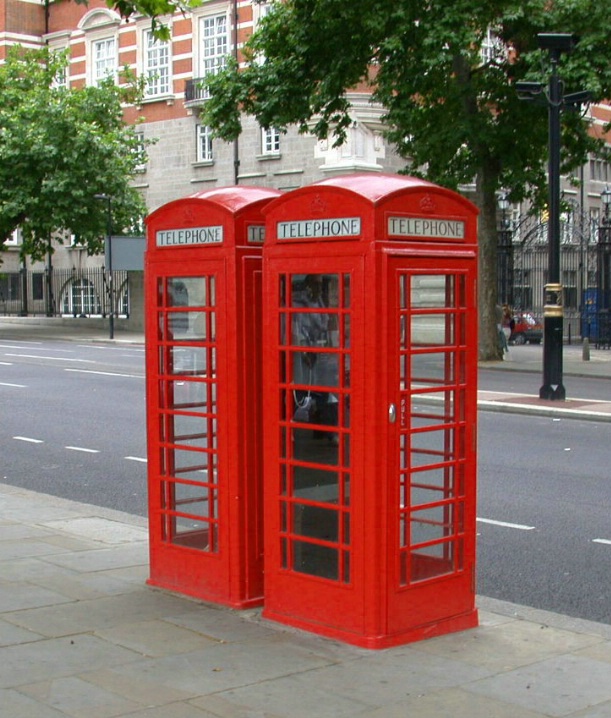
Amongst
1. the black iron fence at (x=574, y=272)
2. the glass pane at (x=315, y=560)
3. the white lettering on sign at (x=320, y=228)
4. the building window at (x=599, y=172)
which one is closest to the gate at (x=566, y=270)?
the black iron fence at (x=574, y=272)

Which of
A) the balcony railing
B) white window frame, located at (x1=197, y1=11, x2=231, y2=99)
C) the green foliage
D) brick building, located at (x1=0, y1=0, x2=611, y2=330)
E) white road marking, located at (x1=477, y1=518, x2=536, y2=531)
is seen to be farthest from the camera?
the balcony railing

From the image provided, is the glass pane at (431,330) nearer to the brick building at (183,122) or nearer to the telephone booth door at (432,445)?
the telephone booth door at (432,445)

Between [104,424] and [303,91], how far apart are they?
14.6m

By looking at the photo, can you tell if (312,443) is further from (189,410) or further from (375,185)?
(375,185)

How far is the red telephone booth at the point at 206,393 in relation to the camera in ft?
19.6

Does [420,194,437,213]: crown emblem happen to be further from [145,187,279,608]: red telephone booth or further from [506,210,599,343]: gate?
[506,210,599,343]: gate

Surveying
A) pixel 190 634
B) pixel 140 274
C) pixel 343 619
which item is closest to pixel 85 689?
pixel 190 634

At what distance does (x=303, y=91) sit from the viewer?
27609mm

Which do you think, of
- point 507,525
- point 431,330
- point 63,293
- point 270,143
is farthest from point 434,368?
point 63,293

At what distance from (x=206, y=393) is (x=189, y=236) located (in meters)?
0.88

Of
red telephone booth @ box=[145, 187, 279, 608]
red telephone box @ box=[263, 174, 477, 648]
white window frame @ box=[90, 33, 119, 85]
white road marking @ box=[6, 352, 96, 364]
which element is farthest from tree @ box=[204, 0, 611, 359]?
white window frame @ box=[90, 33, 119, 85]

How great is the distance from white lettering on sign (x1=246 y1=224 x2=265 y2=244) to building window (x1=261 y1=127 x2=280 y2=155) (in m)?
38.5

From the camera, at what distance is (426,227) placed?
5496 millimetres

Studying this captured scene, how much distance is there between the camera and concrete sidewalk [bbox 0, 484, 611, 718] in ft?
15.3
